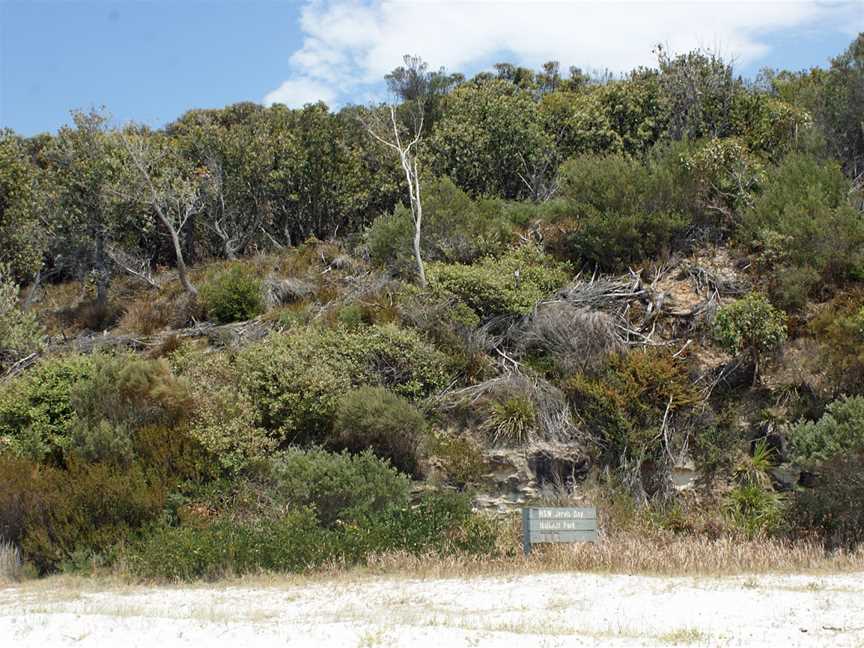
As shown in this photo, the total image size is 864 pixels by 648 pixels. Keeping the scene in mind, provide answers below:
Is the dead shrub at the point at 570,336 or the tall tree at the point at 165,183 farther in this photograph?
the tall tree at the point at 165,183

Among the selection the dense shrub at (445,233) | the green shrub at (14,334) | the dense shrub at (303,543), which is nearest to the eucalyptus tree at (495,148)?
the dense shrub at (445,233)

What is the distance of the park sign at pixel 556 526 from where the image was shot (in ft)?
41.7

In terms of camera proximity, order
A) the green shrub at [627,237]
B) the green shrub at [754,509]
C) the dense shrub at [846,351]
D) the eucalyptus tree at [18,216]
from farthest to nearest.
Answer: the eucalyptus tree at [18,216], the green shrub at [627,237], the dense shrub at [846,351], the green shrub at [754,509]

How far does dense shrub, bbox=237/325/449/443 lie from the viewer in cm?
1608

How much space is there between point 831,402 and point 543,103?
16.5 metres

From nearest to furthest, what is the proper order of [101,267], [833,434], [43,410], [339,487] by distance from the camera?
[833,434]
[339,487]
[43,410]
[101,267]

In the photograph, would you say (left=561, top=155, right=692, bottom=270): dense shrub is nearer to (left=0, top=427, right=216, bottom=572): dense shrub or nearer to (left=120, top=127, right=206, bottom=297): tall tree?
(left=0, top=427, right=216, bottom=572): dense shrub

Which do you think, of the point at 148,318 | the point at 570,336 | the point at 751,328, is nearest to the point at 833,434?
the point at 751,328

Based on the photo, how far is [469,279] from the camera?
18.3 metres

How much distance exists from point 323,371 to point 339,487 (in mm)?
2941

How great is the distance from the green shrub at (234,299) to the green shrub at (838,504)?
13.5 meters

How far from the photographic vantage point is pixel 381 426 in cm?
1528

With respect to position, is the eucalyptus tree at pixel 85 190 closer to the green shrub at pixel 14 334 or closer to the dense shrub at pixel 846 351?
the green shrub at pixel 14 334

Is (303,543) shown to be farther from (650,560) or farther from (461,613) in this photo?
(650,560)
